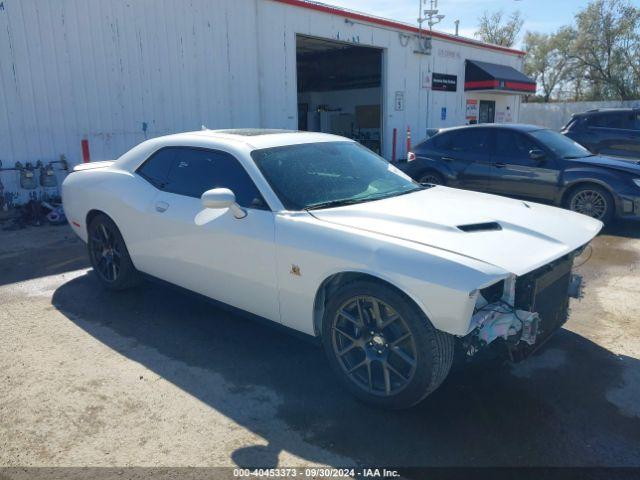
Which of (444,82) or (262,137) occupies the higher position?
(444,82)

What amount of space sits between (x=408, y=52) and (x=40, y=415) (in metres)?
15.9

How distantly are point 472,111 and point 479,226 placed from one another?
18647 millimetres

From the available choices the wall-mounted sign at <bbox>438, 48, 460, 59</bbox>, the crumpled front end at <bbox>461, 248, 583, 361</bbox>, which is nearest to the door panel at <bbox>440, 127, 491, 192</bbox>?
the crumpled front end at <bbox>461, 248, 583, 361</bbox>

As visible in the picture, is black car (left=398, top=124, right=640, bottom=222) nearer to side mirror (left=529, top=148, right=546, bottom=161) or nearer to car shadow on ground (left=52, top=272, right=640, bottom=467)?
side mirror (left=529, top=148, right=546, bottom=161)

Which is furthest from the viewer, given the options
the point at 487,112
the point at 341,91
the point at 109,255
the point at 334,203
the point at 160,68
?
the point at 341,91

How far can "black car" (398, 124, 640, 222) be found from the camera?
7234mm

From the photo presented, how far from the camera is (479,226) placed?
3.09m

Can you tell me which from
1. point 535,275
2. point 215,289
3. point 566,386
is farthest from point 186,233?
point 566,386

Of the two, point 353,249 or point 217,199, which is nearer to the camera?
point 353,249

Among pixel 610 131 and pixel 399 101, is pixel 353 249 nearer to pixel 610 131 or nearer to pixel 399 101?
pixel 610 131

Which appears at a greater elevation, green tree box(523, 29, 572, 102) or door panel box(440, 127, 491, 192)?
green tree box(523, 29, 572, 102)

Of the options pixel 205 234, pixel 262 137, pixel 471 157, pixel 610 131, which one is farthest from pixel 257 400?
pixel 610 131

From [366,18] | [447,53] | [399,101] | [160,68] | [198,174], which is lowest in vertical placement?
[198,174]

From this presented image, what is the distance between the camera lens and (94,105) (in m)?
9.73
